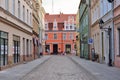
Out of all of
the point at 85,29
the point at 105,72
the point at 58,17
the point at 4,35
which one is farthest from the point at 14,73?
the point at 58,17

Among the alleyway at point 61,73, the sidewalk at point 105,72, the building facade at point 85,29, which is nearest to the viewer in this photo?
the sidewalk at point 105,72

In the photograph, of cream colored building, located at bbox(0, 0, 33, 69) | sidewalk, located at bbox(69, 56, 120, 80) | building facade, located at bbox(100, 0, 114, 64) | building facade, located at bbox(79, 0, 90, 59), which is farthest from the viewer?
building facade, located at bbox(79, 0, 90, 59)

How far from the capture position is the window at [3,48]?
80.4 feet

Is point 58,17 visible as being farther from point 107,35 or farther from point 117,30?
point 117,30

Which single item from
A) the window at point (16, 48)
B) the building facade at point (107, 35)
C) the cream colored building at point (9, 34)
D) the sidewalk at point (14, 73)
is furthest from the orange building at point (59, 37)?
the sidewalk at point (14, 73)

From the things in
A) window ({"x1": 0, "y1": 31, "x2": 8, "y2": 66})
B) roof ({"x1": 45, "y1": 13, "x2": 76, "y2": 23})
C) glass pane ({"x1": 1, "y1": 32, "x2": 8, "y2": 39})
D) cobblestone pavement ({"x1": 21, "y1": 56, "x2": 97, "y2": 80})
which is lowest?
cobblestone pavement ({"x1": 21, "y1": 56, "x2": 97, "y2": 80})

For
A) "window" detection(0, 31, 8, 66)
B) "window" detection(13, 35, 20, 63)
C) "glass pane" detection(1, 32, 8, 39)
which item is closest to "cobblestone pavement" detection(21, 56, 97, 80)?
"window" detection(0, 31, 8, 66)

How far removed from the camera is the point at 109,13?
30.6m

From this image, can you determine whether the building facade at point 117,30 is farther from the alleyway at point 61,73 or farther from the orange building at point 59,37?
the orange building at point 59,37

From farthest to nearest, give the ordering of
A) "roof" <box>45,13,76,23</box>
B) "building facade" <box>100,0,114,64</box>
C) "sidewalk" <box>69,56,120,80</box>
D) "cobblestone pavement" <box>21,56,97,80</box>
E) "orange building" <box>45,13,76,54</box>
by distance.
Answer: "roof" <box>45,13,76,23</box>
"orange building" <box>45,13,76,54</box>
"building facade" <box>100,0,114,64</box>
"cobblestone pavement" <box>21,56,97,80</box>
"sidewalk" <box>69,56,120,80</box>

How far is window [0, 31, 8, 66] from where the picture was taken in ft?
80.4

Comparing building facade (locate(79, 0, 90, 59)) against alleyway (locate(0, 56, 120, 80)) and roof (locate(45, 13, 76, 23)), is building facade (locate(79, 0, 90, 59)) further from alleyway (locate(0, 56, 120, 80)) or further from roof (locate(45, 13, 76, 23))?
roof (locate(45, 13, 76, 23))

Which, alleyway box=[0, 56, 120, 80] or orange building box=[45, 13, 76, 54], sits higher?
orange building box=[45, 13, 76, 54]

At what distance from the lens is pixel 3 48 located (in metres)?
25.2
